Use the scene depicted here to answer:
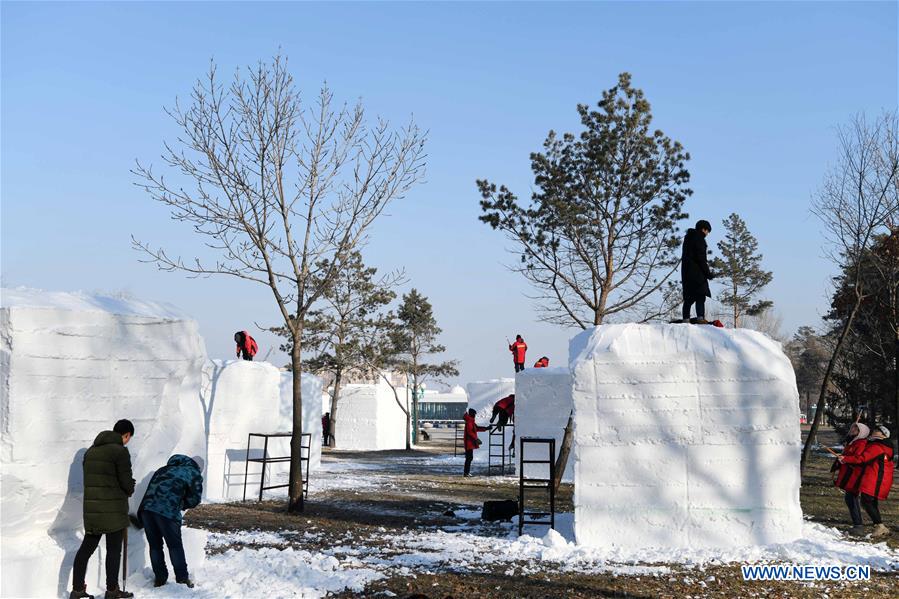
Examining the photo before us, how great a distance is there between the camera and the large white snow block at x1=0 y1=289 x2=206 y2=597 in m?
6.46

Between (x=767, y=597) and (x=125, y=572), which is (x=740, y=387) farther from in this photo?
(x=125, y=572)

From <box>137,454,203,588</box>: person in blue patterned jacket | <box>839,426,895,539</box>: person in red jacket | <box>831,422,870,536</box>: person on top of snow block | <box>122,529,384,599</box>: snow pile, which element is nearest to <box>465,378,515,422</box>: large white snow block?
<box>831,422,870,536</box>: person on top of snow block

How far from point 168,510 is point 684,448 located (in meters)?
5.78

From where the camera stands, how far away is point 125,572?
6.78 m

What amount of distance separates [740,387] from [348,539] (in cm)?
508

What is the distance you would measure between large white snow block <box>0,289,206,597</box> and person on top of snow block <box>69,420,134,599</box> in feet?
0.76

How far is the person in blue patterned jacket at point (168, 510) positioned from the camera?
22.9 feet

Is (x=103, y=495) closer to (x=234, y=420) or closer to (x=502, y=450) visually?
(x=234, y=420)

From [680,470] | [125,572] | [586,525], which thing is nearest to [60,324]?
[125,572]

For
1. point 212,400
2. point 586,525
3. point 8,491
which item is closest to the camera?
point 8,491

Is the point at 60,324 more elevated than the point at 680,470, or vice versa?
the point at 60,324

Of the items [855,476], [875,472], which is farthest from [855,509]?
[875,472]

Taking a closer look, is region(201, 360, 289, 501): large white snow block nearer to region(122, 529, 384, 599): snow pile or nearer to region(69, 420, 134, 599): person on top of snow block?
region(122, 529, 384, 599): snow pile

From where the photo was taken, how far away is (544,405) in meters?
18.6
